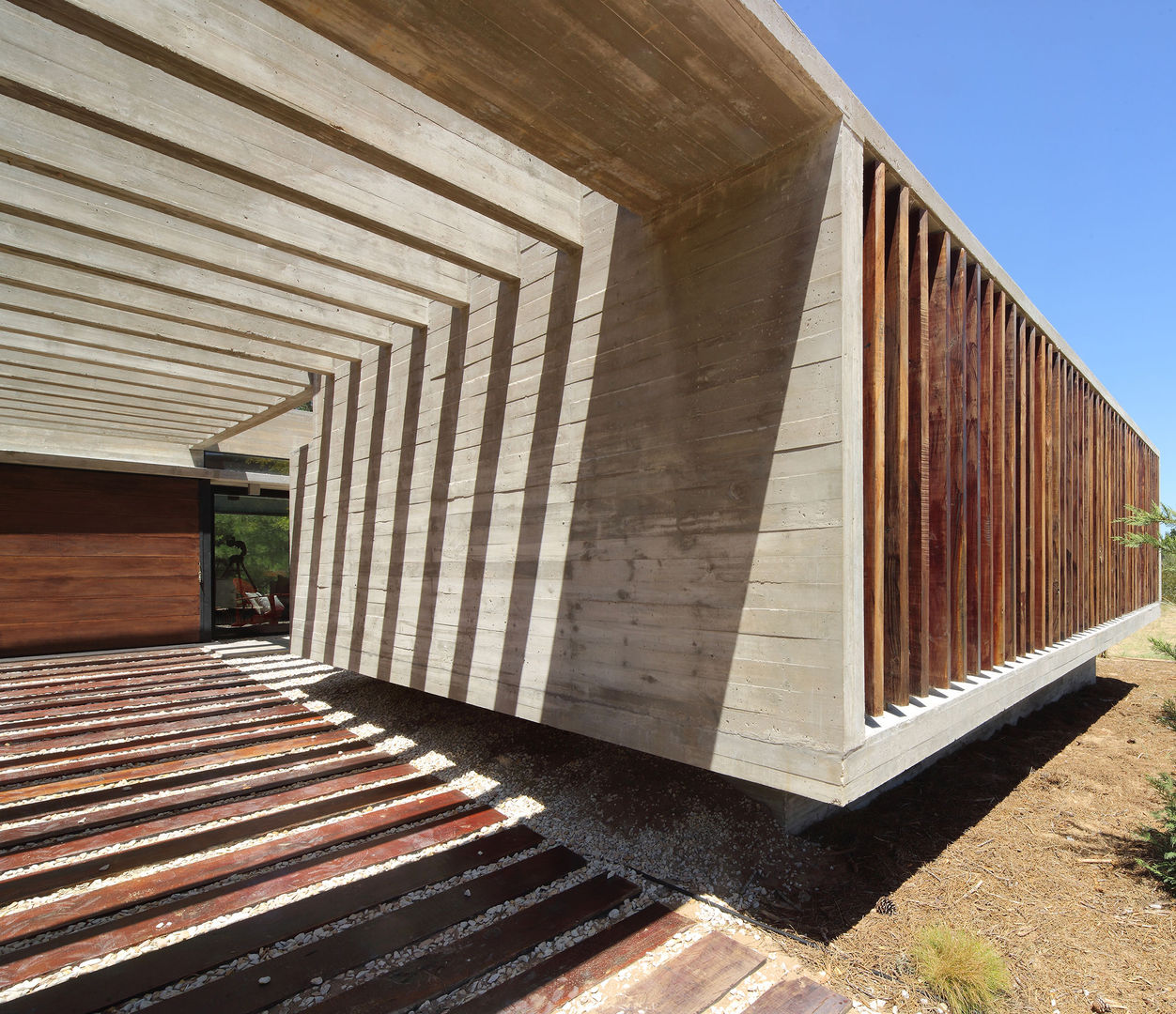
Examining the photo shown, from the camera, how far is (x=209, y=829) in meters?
3.37

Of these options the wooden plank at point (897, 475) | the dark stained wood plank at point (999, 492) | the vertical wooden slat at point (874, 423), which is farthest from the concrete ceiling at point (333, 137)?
the dark stained wood plank at point (999, 492)

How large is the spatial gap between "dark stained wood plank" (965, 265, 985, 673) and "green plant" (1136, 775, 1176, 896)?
108 centimetres

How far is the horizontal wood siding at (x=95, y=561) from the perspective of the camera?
853cm

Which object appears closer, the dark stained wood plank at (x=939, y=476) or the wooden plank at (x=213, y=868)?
the wooden plank at (x=213, y=868)

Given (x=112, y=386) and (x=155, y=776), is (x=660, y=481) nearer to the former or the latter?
(x=155, y=776)

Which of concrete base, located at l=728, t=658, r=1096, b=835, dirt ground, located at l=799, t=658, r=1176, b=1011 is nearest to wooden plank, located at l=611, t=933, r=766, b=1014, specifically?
dirt ground, located at l=799, t=658, r=1176, b=1011

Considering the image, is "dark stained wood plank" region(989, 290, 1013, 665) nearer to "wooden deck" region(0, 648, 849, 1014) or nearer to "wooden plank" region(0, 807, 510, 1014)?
"wooden deck" region(0, 648, 849, 1014)

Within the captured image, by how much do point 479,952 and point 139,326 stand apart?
5.04 metres

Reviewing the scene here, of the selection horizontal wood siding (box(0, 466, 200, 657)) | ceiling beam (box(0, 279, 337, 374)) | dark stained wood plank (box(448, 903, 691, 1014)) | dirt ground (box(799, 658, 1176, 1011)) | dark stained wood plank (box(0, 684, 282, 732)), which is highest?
ceiling beam (box(0, 279, 337, 374))

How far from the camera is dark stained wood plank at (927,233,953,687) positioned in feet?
10.6

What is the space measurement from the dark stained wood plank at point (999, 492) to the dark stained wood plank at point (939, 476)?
898 mm

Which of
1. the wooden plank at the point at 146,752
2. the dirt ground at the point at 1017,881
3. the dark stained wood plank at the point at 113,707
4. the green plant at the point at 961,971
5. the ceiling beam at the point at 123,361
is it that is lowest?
the dark stained wood plank at the point at 113,707

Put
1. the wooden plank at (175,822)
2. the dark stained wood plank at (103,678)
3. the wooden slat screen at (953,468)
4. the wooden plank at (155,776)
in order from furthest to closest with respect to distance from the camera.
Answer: the dark stained wood plank at (103,678), the wooden plank at (155,776), the wooden plank at (175,822), the wooden slat screen at (953,468)

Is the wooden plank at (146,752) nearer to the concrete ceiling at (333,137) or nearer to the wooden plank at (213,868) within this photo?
the wooden plank at (213,868)
